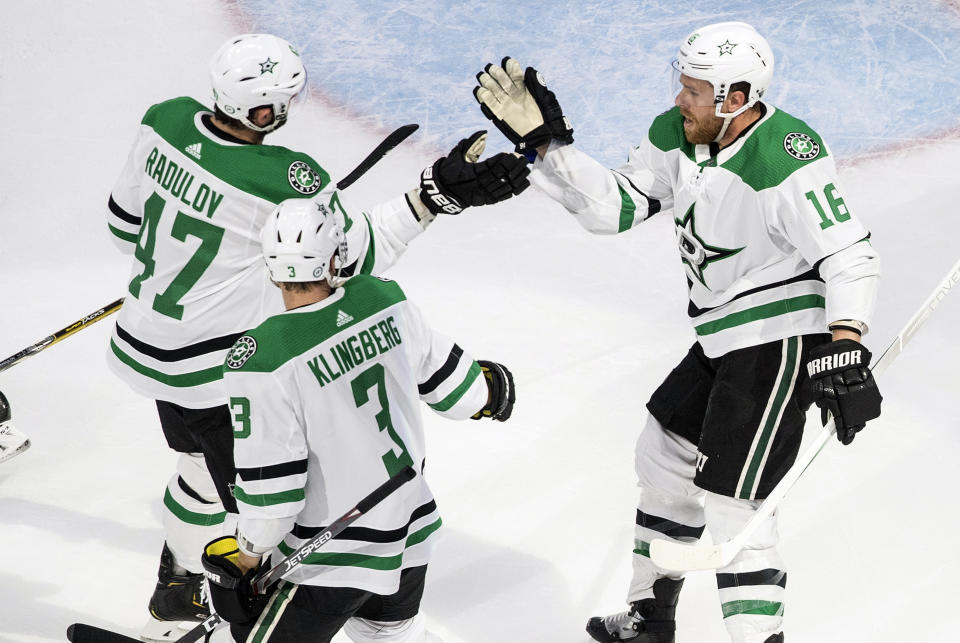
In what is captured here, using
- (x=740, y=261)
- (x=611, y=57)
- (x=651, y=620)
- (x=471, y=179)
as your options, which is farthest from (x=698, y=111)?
(x=611, y=57)

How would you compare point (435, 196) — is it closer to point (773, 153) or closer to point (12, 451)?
point (773, 153)

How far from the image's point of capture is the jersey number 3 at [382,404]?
227 centimetres

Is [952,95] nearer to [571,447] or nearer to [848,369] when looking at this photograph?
[571,447]

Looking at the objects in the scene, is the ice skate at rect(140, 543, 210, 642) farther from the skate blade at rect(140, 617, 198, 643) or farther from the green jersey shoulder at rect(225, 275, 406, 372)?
the green jersey shoulder at rect(225, 275, 406, 372)

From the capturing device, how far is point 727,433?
2771 mm

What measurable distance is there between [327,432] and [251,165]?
79cm

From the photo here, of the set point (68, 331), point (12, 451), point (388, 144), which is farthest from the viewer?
point (12, 451)

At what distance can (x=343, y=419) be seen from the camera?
2.27 meters

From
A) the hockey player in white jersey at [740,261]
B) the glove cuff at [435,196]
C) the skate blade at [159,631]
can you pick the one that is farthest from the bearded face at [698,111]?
the skate blade at [159,631]

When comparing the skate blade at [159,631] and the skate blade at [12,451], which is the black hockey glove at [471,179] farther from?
the skate blade at [12,451]

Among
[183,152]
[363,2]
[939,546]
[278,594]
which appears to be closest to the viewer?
[278,594]

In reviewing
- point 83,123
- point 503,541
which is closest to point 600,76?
point 83,123

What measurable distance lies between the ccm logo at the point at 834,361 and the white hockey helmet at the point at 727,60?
2.07ft

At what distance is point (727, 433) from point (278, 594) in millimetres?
1142
